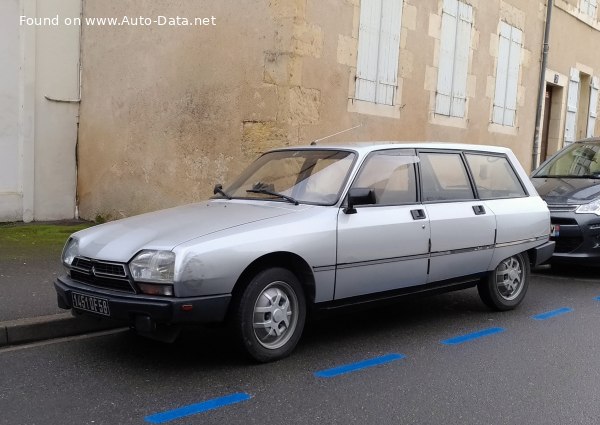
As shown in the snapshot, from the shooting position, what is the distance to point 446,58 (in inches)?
497

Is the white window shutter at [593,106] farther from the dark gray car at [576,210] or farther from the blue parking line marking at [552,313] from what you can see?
the blue parking line marking at [552,313]

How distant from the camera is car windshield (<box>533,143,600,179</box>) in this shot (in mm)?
9477

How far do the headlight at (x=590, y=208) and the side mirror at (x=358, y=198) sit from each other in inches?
171

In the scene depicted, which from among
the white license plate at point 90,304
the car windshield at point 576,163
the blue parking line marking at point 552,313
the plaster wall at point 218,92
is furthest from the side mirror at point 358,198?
the car windshield at point 576,163

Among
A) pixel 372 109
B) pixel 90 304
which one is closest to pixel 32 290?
pixel 90 304

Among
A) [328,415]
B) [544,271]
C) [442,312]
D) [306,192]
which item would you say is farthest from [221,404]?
[544,271]

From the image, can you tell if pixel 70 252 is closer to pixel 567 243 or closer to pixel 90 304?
pixel 90 304

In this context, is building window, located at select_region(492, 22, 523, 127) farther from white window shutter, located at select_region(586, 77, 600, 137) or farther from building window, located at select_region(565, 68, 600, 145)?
white window shutter, located at select_region(586, 77, 600, 137)

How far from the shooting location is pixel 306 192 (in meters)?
5.34

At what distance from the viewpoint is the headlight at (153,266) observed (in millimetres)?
4293

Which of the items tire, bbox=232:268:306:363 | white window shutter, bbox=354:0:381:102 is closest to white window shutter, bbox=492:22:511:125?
white window shutter, bbox=354:0:381:102

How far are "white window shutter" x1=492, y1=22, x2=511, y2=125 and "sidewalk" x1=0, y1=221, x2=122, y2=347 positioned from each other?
358 inches

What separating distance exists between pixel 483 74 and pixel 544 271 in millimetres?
5858

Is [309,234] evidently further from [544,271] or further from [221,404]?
[544,271]
